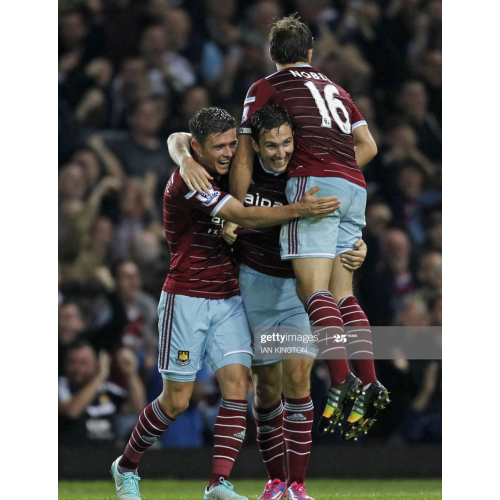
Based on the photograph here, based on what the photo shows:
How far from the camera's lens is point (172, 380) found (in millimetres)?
4340

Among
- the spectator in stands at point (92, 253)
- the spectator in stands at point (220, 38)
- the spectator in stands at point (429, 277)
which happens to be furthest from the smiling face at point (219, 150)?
the spectator in stands at point (220, 38)

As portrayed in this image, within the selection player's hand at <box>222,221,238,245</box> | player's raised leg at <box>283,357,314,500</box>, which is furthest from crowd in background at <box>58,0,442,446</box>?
player's hand at <box>222,221,238,245</box>

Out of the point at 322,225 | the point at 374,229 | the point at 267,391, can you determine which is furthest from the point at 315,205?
the point at 374,229

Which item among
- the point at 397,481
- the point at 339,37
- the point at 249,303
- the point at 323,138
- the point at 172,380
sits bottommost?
the point at 397,481

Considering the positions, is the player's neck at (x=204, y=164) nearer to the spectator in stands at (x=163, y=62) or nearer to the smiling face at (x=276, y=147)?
the smiling face at (x=276, y=147)

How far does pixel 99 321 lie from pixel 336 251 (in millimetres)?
3680

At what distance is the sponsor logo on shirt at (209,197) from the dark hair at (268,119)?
395 millimetres

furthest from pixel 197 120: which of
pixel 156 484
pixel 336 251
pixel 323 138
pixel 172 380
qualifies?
pixel 156 484

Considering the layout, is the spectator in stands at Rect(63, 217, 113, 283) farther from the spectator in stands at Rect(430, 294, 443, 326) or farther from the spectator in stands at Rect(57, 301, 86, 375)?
the spectator in stands at Rect(430, 294, 443, 326)

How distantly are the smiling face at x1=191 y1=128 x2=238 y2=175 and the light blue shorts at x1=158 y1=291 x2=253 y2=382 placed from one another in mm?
795

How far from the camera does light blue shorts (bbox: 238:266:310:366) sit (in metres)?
4.55

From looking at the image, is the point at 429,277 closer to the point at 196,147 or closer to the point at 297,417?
the point at 297,417

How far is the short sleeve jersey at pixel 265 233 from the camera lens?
4.57 m

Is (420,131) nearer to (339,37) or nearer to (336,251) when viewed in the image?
(339,37)
